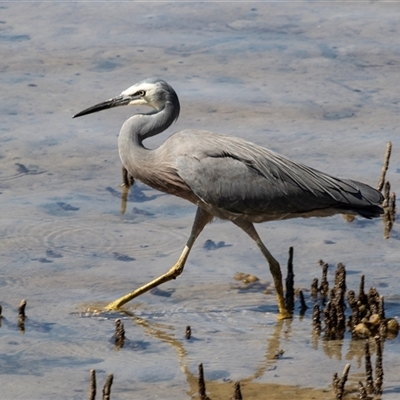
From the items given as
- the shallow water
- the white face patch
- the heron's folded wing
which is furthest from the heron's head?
the shallow water

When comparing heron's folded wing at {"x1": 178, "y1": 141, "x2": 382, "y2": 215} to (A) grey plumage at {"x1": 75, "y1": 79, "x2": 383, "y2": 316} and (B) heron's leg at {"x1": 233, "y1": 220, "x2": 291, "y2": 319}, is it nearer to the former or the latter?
(A) grey plumage at {"x1": 75, "y1": 79, "x2": 383, "y2": 316}

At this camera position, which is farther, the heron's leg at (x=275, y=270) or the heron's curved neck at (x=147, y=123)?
the heron's curved neck at (x=147, y=123)

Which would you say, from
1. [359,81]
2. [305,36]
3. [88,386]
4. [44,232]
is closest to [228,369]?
[88,386]

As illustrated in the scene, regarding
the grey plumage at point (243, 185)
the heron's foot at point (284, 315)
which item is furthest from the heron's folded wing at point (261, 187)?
the heron's foot at point (284, 315)

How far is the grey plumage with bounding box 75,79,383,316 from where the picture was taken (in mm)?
7125

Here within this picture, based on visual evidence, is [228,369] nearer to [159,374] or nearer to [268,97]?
[159,374]

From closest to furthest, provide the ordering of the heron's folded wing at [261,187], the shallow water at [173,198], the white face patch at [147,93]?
the shallow water at [173,198]
the heron's folded wing at [261,187]
the white face patch at [147,93]

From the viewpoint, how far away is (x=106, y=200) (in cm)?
866

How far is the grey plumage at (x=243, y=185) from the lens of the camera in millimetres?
7125

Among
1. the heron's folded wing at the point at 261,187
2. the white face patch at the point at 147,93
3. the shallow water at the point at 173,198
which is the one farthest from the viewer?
the white face patch at the point at 147,93

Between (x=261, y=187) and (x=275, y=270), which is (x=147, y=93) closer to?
(x=261, y=187)

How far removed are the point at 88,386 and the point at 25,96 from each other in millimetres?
5198

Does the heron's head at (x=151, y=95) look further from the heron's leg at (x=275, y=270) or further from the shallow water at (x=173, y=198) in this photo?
the shallow water at (x=173, y=198)

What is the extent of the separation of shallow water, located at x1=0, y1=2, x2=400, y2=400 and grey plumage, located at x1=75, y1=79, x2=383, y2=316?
0.45 m
